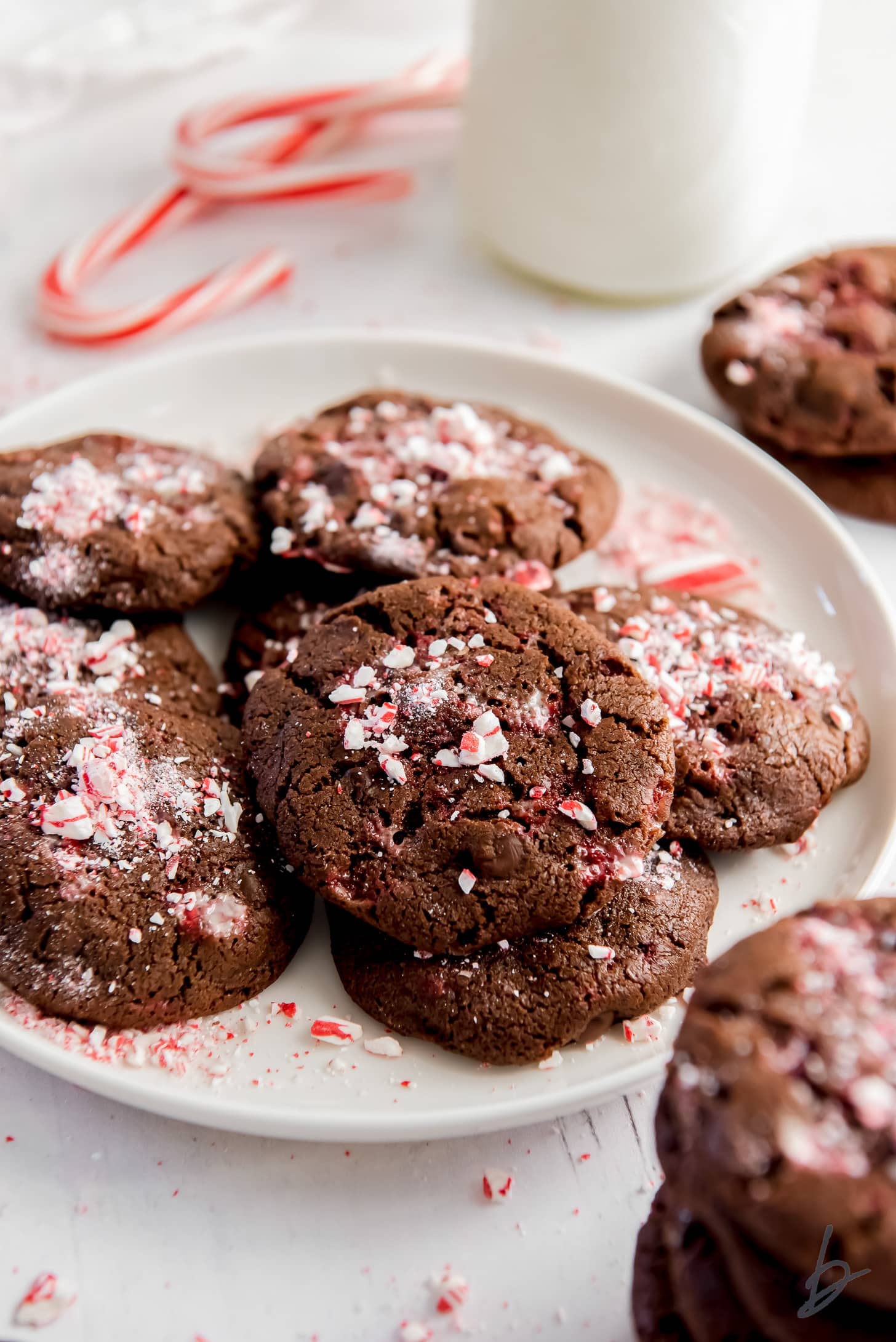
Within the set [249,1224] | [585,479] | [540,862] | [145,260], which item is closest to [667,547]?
[585,479]

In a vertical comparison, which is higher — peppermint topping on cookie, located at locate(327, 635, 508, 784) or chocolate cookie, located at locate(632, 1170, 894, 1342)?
peppermint topping on cookie, located at locate(327, 635, 508, 784)

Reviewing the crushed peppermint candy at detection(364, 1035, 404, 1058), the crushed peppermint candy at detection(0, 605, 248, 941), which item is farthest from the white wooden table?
the crushed peppermint candy at detection(0, 605, 248, 941)

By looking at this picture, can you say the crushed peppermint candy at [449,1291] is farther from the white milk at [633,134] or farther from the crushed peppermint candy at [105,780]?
the white milk at [633,134]

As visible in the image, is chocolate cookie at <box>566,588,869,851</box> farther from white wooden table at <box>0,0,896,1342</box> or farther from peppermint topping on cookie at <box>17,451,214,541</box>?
peppermint topping on cookie at <box>17,451,214,541</box>

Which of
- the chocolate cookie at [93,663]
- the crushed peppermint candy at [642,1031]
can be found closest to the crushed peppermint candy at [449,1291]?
the crushed peppermint candy at [642,1031]

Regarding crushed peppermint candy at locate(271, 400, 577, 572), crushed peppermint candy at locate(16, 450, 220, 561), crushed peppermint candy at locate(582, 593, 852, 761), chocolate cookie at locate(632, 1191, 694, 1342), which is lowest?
chocolate cookie at locate(632, 1191, 694, 1342)

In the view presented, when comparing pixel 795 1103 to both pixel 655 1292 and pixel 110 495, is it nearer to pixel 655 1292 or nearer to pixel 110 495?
pixel 655 1292
